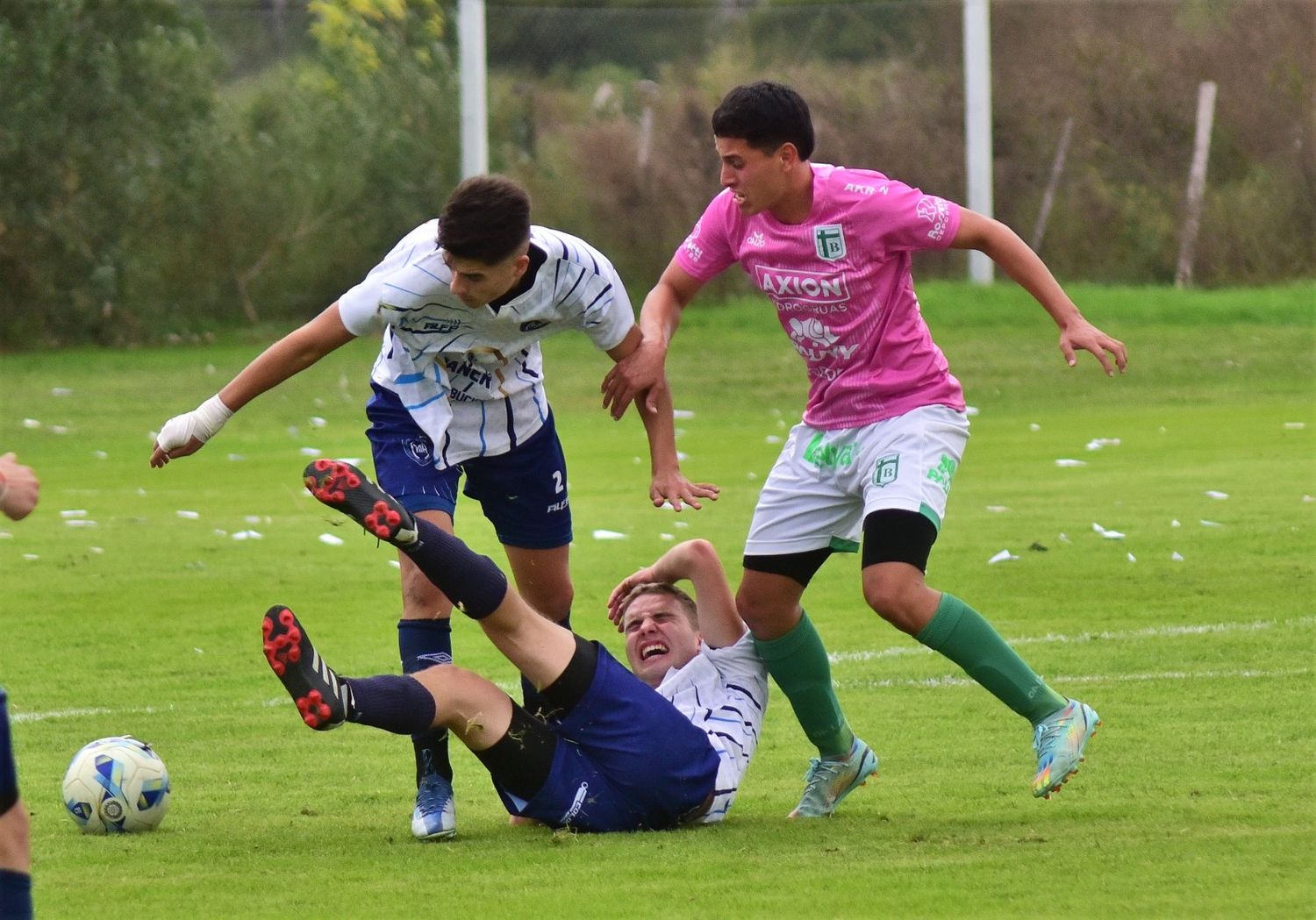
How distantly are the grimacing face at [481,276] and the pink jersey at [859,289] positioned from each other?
2.75 feet

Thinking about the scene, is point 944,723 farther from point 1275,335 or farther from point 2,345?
point 2,345

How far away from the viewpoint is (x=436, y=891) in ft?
15.3

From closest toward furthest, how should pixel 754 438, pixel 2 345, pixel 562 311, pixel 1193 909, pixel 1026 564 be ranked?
pixel 1193 909
pixel 562 311
pixel 1026 564
pixel 754 438
pixel 2 345

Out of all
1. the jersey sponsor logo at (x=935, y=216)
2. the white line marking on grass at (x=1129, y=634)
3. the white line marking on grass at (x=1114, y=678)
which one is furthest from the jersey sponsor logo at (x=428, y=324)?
the white line marking on grass at (x=1129, y=634)

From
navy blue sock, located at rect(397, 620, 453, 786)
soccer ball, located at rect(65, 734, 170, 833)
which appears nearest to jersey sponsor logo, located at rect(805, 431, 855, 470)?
navy blue sock, located at rect(397, 620, 453, 786)

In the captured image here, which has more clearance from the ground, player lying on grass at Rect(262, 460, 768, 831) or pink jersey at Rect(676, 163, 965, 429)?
pink jersey at Rect(676, 163, 965, 429)

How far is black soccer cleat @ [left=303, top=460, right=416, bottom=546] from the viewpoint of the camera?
5051 mm

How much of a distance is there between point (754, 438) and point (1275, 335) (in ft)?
25.6

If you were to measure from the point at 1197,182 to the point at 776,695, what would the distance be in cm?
1812

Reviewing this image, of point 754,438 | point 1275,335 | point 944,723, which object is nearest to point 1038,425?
point 754,438

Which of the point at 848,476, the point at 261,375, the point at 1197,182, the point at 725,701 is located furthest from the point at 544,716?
the point at 1197,182

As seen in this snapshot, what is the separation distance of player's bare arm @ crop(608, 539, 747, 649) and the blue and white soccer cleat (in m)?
0.96

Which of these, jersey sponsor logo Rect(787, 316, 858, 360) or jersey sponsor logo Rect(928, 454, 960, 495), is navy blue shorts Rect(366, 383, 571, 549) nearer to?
jersey sponsor logo Rect(787, 316, 858, 360)

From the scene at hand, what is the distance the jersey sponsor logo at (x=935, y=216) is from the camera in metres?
5.83
